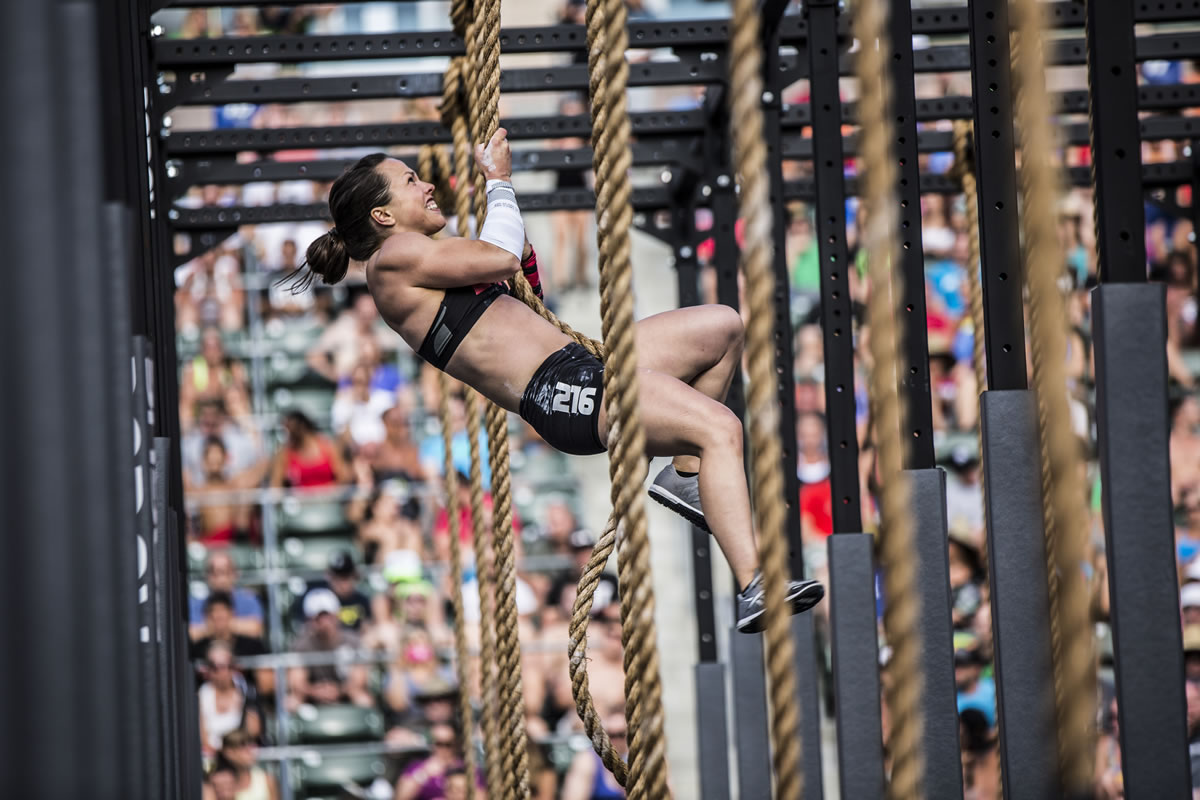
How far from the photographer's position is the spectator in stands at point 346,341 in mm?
10375

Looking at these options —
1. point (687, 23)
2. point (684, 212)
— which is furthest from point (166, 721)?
point (684, 212)

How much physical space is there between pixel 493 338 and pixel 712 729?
4307 millimetres

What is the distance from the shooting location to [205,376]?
33.4ft

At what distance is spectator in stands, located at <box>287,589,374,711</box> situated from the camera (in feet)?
31.7

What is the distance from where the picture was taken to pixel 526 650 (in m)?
9.36

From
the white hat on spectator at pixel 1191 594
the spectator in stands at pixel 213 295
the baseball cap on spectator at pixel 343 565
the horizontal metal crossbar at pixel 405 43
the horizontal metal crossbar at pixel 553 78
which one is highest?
the horizontal metal crossbar at pixel 405 43

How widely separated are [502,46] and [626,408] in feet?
13.5

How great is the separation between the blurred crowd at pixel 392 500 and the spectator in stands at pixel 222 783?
2cm

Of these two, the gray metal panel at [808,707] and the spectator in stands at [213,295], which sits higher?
the spectator in stands at [213,295]

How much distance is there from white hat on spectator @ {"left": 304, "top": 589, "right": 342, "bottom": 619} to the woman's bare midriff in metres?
6.62

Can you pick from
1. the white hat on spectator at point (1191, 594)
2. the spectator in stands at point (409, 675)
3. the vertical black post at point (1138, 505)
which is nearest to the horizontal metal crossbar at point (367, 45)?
the vertical black post at point (1138, 505)

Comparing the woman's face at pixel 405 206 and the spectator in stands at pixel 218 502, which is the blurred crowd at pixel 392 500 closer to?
the spectator in stands at pixel 218 502

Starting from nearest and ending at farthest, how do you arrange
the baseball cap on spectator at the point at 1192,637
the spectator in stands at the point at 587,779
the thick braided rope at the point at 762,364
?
the thick braided rope at the point at 762,364
the baseball cap on spectator at the point at 1192,637
the spectator in stands at the point at 587,779

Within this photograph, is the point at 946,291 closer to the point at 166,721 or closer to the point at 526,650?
the point at 526,650
